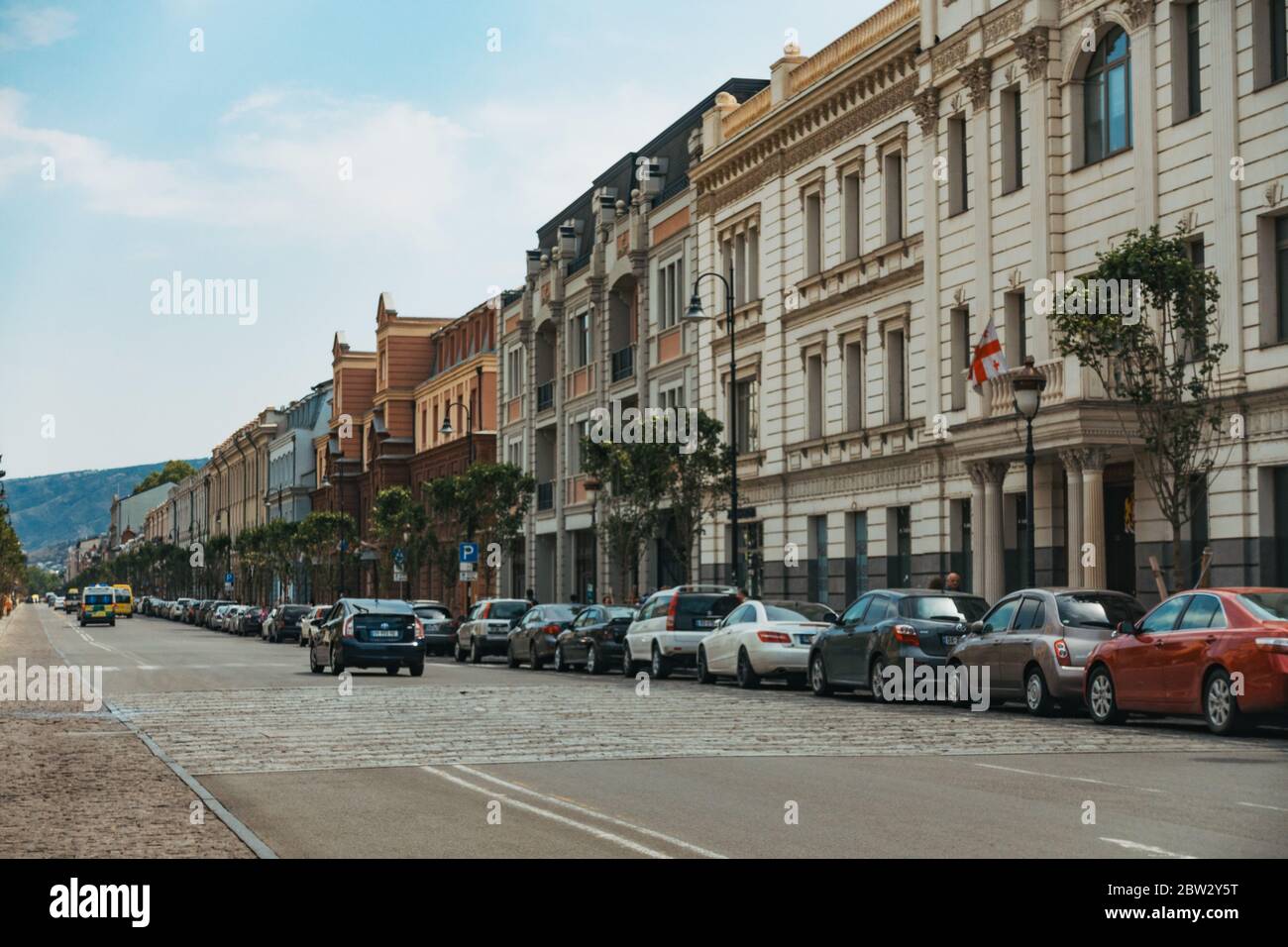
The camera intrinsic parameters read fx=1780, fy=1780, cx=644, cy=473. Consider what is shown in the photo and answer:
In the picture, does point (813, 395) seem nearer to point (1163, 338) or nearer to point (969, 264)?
point (969, 264)

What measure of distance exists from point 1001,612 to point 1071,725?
3.02 metres

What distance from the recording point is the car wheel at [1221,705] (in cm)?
1862

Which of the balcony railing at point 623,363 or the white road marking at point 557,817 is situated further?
the balcony railing at point 623,363

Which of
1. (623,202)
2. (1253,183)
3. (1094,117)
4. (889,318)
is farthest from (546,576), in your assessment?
(1253,183)

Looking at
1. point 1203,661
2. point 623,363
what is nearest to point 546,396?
point 623,363

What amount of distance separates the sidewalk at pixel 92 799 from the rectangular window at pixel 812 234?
89.3 feet

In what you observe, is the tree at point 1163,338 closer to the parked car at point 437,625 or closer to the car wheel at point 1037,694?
the car wheel at point 1037,694

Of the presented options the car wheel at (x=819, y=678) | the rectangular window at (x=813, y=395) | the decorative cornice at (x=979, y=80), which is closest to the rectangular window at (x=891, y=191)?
the decorative cornice at (x=979, y=80)

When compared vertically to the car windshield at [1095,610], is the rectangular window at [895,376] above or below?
above

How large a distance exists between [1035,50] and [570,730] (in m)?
19.7

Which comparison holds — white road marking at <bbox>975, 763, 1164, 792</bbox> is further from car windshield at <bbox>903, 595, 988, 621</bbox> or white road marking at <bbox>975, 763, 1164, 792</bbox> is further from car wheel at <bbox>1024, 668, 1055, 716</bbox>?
car windshield at <bbox>903, 595, 988, 621</bbox>

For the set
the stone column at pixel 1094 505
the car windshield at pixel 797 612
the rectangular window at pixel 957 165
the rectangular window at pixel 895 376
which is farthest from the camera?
the rectangular window at pixel 895 376

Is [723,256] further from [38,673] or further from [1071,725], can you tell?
[1071,725]
